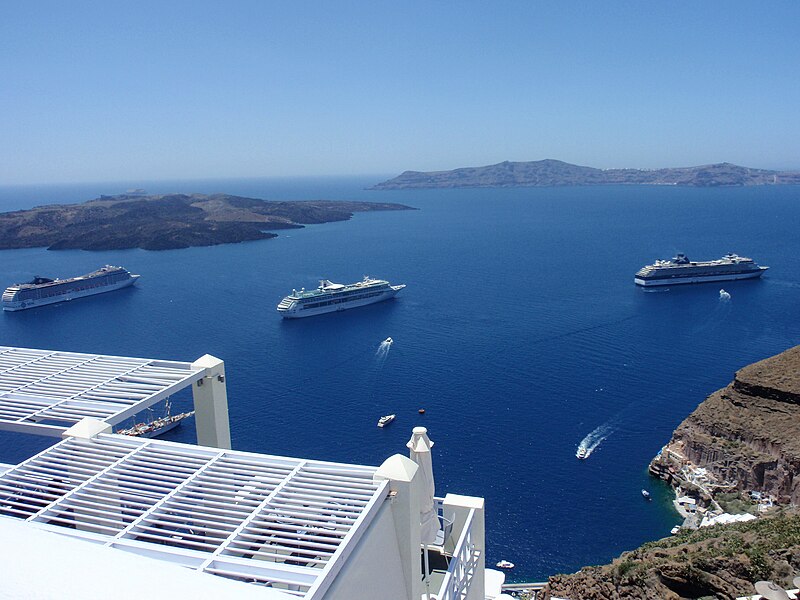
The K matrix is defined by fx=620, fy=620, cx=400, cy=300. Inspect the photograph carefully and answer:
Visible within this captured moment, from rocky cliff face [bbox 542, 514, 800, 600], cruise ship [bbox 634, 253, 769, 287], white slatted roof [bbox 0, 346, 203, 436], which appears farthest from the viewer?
cruise ship [bbox 634, 253, 769, 287]

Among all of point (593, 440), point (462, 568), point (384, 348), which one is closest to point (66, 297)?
point (384, 348)

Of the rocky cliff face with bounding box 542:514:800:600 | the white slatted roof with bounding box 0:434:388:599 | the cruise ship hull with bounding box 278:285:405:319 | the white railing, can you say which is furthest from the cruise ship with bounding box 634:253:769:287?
the white slatted roof with bounding box 0:434:388:599

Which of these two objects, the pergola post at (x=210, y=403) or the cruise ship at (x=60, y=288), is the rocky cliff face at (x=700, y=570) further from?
the cruise ship at (x=60, y=288)

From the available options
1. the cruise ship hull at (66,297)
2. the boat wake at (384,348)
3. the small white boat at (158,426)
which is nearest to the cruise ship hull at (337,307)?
the boat wake at (384,348)

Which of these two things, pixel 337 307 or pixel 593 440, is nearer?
pixel 593 440

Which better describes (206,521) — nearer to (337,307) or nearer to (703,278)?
(337,307)

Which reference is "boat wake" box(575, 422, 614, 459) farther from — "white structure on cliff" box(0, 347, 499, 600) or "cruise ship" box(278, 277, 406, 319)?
"cruise ship" box(278, 277, 406, 319)
